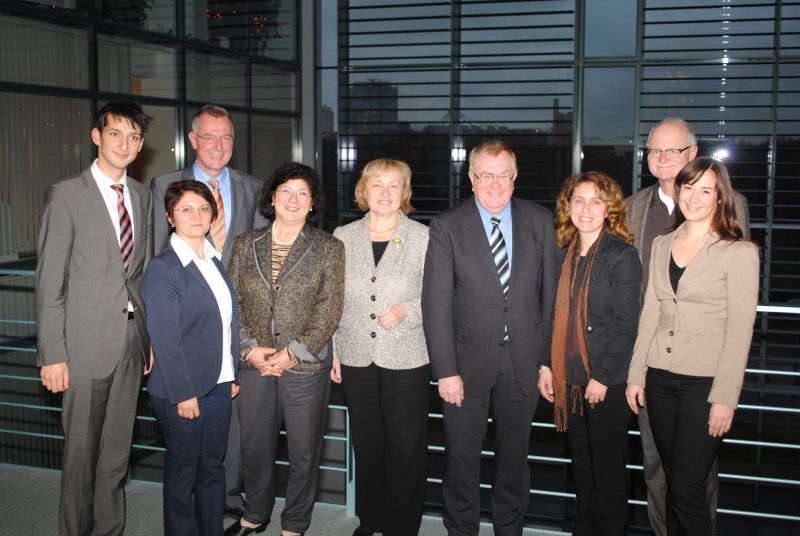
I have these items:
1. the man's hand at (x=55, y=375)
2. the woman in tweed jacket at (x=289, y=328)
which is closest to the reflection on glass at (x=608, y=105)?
the woman in tweed jacket at (x=289, y=328)

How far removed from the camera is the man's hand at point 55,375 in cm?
276

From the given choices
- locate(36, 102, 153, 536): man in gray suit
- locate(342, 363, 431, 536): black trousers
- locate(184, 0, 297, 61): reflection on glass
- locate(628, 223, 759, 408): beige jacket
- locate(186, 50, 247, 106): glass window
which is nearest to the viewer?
locate(628, 223, 759, 408): beige jacket

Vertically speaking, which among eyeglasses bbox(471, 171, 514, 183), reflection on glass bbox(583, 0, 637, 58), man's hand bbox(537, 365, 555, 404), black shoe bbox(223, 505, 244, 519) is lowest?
black shoe bbox(223, 505, 244, 519)

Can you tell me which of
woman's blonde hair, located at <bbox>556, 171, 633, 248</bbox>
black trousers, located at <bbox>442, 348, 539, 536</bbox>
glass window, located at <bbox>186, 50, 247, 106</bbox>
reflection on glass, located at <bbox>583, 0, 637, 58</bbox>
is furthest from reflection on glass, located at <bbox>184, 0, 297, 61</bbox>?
black trousers, located at <bbox>442, 348, 539, 536</bbox>

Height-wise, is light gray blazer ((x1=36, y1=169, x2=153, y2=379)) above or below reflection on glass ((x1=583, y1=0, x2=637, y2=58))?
below

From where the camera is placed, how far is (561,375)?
288cm

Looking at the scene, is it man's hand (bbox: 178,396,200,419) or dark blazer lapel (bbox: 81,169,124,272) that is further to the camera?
dark blazer lapel (bbox: 81,169,124,272)

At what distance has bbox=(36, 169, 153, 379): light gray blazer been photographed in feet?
8.99

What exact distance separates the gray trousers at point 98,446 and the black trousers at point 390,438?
95 cm

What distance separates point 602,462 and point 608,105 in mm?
4686

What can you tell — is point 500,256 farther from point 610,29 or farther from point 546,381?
point 610,29

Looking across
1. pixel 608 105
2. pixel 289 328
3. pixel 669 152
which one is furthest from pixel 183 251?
pixel 608 105

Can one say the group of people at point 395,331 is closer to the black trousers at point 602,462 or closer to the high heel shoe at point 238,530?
the black trousers at point 602,462

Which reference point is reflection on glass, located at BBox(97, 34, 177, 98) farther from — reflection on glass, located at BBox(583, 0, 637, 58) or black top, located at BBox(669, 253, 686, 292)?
black top, located at BBox(669, 253, 686, 292)
